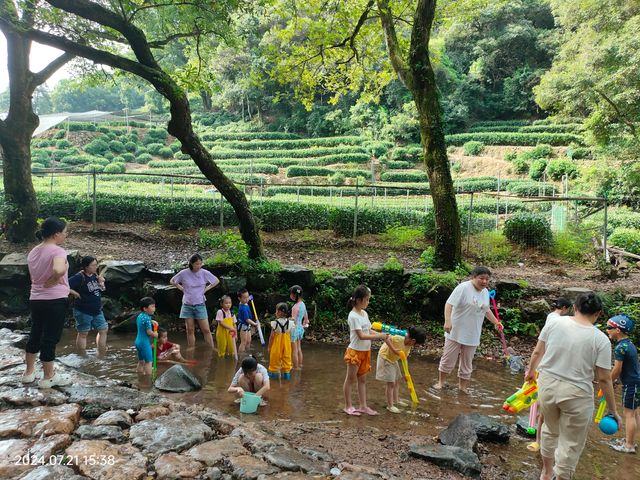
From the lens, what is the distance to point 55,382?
437 cm

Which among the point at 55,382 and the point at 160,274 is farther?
the point at 160,274

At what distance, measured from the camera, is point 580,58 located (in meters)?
20.0

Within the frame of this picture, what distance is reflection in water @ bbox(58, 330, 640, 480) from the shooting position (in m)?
4.12

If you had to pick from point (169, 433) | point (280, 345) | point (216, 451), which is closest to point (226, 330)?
point (280, 345)

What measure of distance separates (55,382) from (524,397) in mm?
4834

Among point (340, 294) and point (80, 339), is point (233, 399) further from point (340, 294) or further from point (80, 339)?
point (340, 294)

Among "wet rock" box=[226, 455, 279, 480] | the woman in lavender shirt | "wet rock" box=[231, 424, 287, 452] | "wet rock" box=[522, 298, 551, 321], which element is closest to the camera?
"wet rock" box=[226, 455, 279, 480]

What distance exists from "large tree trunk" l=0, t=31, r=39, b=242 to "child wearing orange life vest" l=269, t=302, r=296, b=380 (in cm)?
800

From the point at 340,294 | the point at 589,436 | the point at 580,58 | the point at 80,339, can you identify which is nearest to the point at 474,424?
the point at 589,436

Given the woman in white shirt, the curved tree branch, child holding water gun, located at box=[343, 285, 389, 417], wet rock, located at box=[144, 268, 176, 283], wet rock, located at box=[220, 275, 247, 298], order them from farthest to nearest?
the curved tree branch
wet rock, located at box=[144, 268, 176, 283]
wet rock, located at box=[220, 275, 247, 298]
the woman in white shirt
child holding water gun, located at box=[343, 285, 389, 417]

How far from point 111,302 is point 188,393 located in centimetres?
448

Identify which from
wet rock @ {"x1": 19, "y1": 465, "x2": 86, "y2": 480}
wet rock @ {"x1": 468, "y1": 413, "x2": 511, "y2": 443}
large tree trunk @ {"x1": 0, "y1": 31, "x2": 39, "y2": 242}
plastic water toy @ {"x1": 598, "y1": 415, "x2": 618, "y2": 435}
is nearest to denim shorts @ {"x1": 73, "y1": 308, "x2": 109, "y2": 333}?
wet rock @ {"x1": 19, "y1": 465, "x2": 86, "y2": 480}

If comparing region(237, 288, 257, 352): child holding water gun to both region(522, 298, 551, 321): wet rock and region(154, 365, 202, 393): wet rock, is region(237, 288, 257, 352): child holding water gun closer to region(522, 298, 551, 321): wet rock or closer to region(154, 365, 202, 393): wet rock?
region(154, 365, 202, 393): wet rock

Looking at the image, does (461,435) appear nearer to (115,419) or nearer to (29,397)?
(115,419)
